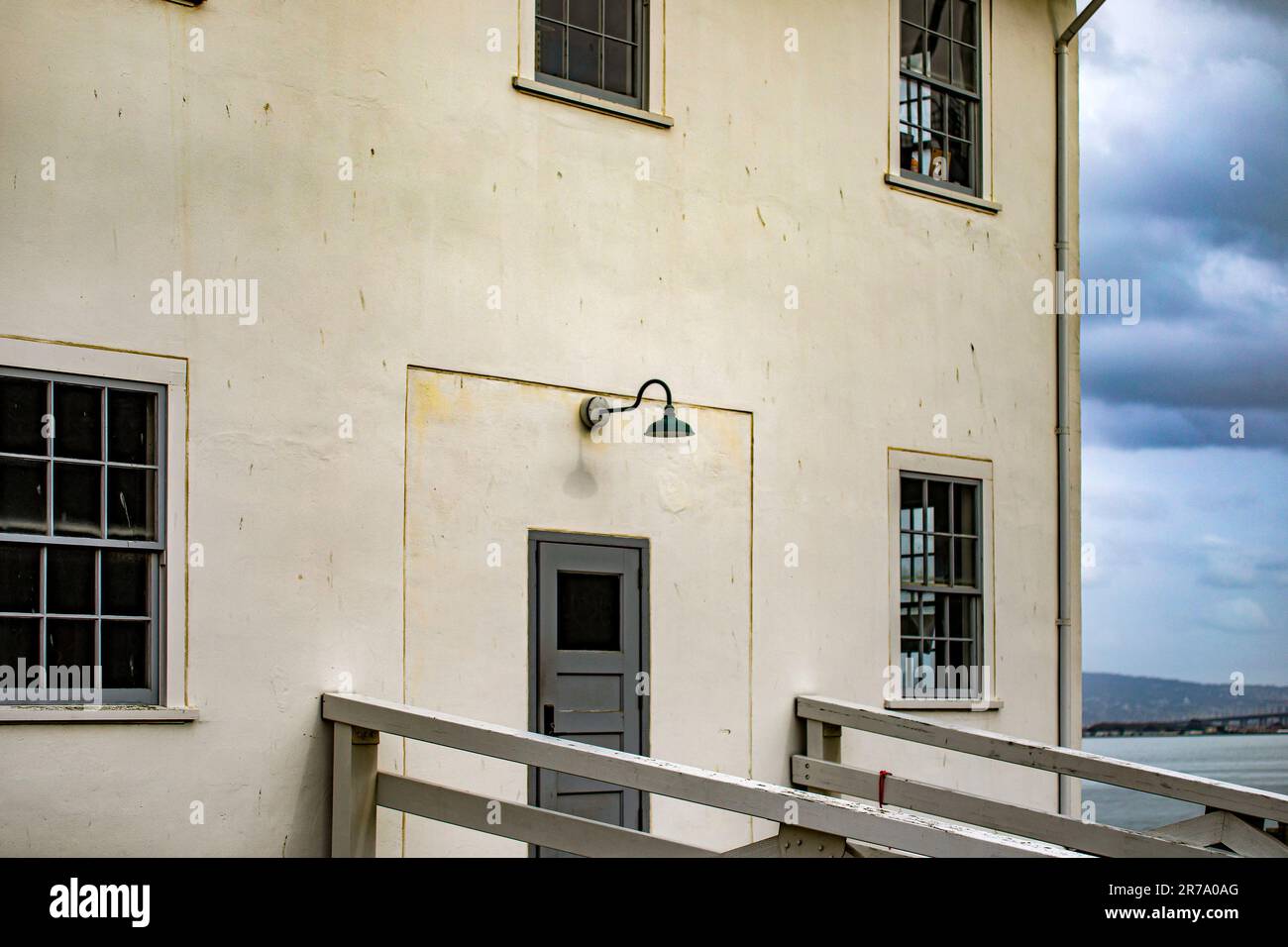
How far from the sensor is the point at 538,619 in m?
8.67

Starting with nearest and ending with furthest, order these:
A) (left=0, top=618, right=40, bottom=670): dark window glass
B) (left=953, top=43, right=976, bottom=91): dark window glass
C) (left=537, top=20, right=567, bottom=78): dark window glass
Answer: (left=0, top=618, right=40, bottom=670): dark window glass, (left=537, top=20, right=567, bottom=78): dark window glass, (left=953, top=43, right=976, bottom=91): dark window glass

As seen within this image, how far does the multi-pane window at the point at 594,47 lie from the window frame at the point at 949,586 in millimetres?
3317

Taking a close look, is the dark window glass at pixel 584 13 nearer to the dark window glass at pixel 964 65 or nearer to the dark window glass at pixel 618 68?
the dark window glass at pixel 618 68

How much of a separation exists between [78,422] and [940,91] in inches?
282

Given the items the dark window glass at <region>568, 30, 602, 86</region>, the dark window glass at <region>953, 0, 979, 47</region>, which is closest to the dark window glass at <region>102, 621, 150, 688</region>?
the dark window glass at <region>568, 30, 602, 86</region>

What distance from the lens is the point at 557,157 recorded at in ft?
29.4

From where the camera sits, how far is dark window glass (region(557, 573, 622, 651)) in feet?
29.0

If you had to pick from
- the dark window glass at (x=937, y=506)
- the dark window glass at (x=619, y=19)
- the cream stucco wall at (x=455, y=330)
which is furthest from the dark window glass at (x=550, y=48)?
the dark window glass at (x=937, y=506)

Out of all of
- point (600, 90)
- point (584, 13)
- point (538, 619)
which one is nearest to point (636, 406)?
point (538, 619)

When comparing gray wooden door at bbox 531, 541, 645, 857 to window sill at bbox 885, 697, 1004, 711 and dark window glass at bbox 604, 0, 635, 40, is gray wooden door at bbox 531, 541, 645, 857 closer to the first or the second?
window sill at bbox 885, 697, 1004, 711

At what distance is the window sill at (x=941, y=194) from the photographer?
10930mm
